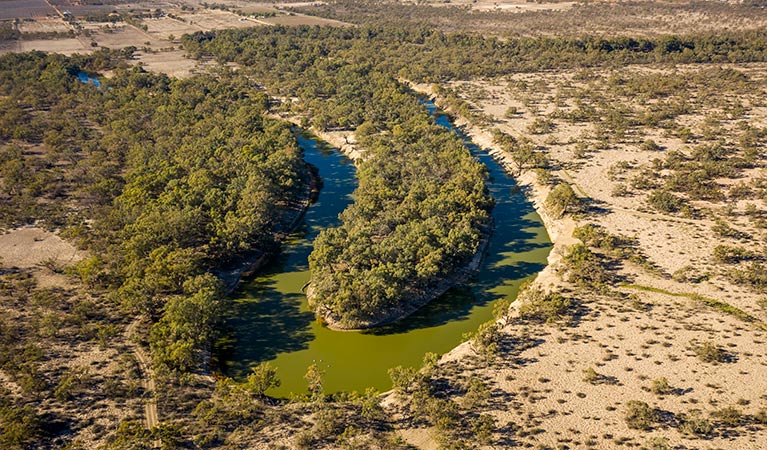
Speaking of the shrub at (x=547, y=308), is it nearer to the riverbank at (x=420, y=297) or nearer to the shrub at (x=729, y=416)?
the riverbank at (x=420, y=297)

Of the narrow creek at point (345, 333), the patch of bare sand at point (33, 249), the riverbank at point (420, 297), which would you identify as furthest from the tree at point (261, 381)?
the patch of bare sand at point (33, 249)

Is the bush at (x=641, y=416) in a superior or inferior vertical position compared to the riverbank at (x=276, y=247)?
inferior

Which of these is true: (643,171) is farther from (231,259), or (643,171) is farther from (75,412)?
(75,412)

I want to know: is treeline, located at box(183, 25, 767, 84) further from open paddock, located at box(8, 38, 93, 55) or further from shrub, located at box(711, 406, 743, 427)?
shrub, located at box(711, 406, 743, 427)

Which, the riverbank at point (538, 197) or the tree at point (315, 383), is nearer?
the tree at point (315, 383)

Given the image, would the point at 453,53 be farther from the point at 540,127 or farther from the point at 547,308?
the point at 547,308

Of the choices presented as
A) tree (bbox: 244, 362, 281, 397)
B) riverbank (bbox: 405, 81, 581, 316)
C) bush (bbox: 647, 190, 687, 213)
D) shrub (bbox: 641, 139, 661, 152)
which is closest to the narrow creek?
riverbank (bbox: 405, 81, 581, 316)
